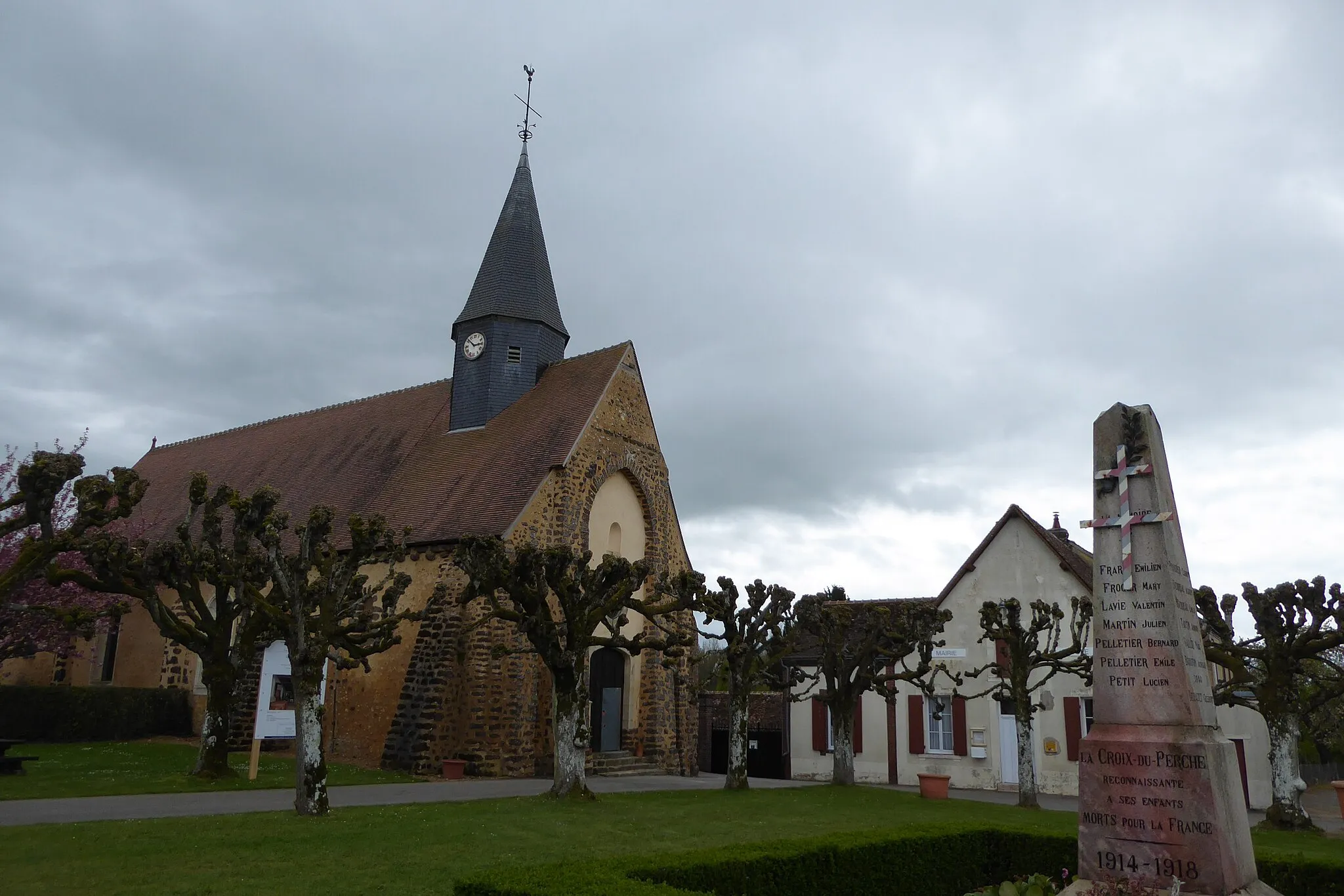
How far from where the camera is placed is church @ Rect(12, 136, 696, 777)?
18.3 m

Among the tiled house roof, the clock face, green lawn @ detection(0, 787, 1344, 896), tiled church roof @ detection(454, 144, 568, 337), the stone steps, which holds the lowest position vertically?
the stone steps

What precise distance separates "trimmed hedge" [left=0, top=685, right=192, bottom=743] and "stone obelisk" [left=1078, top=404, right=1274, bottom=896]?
2372 cm

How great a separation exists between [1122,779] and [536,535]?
47.6 feet

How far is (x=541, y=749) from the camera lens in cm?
1877

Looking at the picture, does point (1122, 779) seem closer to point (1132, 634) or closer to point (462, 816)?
point (1132, 634)

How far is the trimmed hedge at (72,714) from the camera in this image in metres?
22.0

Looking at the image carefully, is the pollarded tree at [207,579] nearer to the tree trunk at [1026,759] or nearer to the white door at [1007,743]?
the tree trunk at [1026,759]

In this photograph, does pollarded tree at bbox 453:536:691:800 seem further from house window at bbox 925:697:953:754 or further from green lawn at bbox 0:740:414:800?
house window at bbox 925:697:953:754

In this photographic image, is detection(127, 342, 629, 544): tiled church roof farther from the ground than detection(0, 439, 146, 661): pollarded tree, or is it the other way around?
detection(127, 342, 629, 544): tiled church roof

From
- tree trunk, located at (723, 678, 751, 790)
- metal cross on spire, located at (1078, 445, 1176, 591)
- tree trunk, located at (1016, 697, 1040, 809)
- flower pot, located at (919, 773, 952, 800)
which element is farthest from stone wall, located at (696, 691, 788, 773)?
metal cross on spire, located at (1078, 445, 1176, 591)

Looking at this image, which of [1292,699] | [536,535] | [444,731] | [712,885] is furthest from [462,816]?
[1292,699]

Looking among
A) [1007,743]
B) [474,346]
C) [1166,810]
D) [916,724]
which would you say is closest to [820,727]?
[916,724]

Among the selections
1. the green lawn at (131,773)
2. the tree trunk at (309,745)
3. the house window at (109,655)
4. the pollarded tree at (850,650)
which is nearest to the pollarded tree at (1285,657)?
the pollarded tree at (850,650)

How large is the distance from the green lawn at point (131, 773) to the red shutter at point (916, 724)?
1236cm
